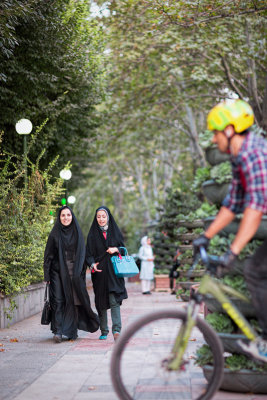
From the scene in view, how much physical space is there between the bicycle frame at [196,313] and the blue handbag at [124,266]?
4862 millimetres

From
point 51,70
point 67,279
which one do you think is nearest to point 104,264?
point 67,279

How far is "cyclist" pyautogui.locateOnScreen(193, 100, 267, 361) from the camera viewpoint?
440 centimetres

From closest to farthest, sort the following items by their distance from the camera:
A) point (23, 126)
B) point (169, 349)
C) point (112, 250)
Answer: point (169, 349), point (112, 250), point (23, 126)

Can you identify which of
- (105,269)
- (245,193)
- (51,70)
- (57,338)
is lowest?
(57,338)

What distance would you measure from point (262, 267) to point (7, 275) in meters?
7.58

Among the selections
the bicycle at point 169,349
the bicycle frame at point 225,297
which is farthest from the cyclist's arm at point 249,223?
the bicycle frame at point 225,297

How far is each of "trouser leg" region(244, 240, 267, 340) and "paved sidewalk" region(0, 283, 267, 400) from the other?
1033mm

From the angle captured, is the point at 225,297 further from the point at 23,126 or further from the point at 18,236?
the point at 23,126

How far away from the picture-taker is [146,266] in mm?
22734

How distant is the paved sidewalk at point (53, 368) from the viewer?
5.72 m

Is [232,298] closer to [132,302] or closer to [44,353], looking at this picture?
[44,353]

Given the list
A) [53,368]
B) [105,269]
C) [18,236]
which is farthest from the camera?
[18,236]

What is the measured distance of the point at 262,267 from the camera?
4.63 metres

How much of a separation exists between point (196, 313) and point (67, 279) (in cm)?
560
